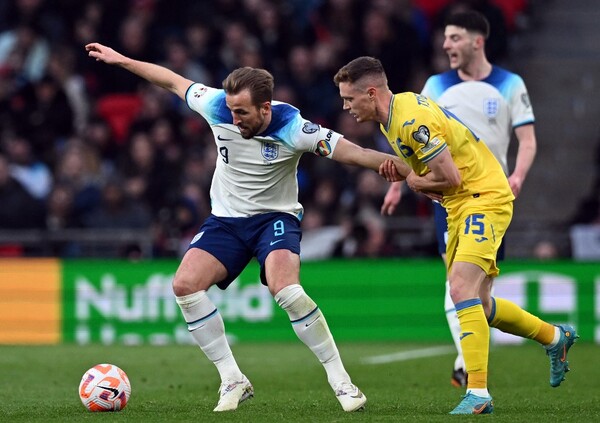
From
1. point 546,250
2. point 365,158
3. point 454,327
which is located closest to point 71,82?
point 546,250

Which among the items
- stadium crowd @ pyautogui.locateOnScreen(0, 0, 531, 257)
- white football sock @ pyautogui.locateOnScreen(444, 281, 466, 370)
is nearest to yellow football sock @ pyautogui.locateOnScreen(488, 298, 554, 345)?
white football sock @ pyautogui.locateOnScreen(444, 281, 466, 370)

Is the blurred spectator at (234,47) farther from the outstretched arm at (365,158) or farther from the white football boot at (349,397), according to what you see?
the white football boot at (349,397)

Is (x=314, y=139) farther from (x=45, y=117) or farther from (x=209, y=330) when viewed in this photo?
(x=45, y=117)

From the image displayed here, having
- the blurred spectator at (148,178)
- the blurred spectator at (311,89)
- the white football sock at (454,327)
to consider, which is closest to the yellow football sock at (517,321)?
the white football sock at (454,327)

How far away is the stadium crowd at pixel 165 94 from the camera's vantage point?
16719mm

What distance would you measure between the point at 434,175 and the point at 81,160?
1096 cm

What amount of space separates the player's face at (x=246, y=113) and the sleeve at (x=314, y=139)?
8.5 inches

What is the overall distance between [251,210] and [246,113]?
0.76 meters

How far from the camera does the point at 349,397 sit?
7.80 m

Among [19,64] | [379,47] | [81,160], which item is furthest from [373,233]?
[19,64]

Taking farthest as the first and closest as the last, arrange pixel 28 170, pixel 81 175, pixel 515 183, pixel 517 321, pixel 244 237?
1. pixel 28 170
2. pixel 81 175
3. pixel 515 183
4. pixel 517 321
5. pixel 244 237

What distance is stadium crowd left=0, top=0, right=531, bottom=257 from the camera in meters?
16.7

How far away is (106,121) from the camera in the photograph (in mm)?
18641

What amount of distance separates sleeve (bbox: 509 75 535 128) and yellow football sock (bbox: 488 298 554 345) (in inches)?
75.6
